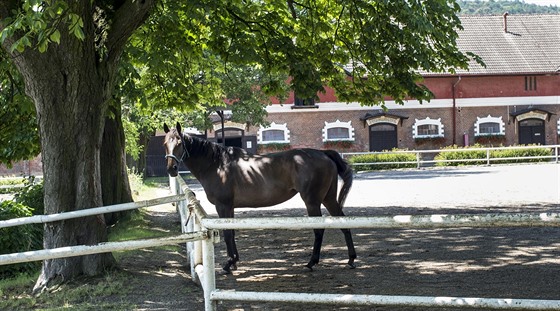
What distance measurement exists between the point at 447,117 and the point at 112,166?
36.8 metres

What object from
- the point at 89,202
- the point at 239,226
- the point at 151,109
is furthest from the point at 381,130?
the point at 239,226

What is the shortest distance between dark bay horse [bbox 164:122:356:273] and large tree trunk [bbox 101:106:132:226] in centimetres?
706

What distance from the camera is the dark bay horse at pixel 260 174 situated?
37.2ft

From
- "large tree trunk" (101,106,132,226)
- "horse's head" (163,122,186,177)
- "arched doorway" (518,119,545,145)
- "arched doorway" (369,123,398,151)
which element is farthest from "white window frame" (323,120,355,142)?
"horse's head" (163,122,186,177)

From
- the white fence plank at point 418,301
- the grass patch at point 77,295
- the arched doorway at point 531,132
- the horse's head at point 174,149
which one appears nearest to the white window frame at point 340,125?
the arched doorway at point 531,132

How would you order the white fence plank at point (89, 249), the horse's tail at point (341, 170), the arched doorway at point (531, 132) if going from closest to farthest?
the white fence plank at point (89, 249), the horse's tail at point (341, 170), the arched doorway at point (531, 132)

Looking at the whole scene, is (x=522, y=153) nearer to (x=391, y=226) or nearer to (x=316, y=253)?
(x=316, y=253)

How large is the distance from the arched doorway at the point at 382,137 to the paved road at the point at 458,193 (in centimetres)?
1676

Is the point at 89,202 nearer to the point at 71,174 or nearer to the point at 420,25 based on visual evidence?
the point at 71,174

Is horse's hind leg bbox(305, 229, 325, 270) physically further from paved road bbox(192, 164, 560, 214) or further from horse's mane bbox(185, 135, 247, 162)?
paved road bbox(192, 164, 560, 214)

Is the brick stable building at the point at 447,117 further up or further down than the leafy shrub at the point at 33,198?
further up

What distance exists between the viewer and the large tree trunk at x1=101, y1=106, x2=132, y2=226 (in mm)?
18656

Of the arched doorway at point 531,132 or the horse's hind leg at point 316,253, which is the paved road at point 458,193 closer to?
the horse's hind leg at point 316,253

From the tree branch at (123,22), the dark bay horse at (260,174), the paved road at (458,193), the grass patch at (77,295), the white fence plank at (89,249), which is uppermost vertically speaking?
the tree branch at (123,22)
